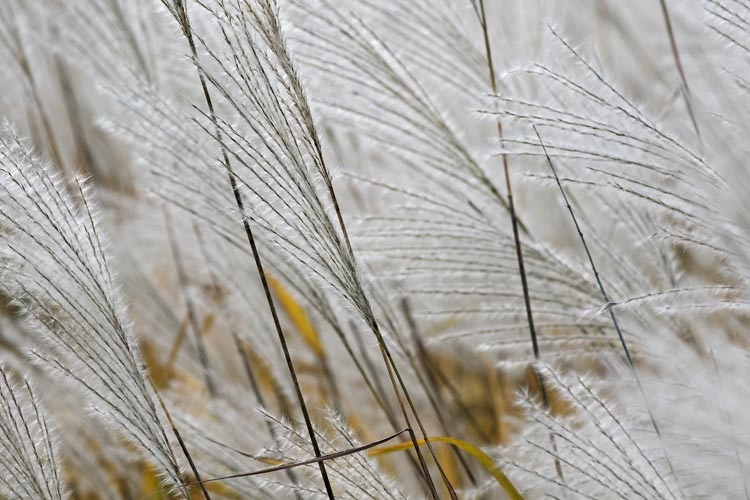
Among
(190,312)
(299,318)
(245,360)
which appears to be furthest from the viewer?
(299,318)

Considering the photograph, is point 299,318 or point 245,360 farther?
point 299,318

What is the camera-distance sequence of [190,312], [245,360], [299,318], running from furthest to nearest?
[299,318] → [190,312] → [245,360]

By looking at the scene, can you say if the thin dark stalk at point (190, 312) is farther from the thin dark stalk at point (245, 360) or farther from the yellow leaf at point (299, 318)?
the yellow leaf at point (299, 318)

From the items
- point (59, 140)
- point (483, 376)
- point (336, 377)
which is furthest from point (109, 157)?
point (483, 376)

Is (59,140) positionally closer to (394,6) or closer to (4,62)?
(4,62)

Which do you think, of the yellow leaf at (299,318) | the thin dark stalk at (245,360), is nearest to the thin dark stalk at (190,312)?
the thin dark stalk at (245,360)

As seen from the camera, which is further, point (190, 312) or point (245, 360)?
point (190, 312)

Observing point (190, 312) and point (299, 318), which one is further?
point (299, 318)

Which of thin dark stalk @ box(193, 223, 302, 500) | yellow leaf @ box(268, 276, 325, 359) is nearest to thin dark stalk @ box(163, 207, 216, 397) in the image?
thin dark stalk @ box(193, 223, 302, 500)
